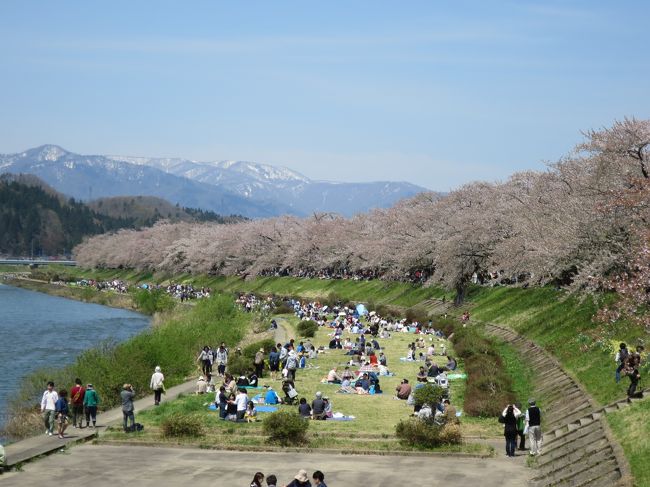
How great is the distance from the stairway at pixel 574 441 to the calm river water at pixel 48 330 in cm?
2194

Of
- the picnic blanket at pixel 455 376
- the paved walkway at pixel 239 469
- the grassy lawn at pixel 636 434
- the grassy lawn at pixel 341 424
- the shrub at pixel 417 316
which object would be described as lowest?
the paved walkway at pixel 239 469

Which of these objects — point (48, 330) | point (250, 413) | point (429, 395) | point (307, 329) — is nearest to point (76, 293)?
point (48, 330)

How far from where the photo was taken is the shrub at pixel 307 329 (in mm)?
63469

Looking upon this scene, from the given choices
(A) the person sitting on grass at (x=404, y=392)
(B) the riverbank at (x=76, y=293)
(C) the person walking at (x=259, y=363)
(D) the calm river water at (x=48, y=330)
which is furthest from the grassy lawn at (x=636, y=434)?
(B) the riverbank at (x=76, y=293)

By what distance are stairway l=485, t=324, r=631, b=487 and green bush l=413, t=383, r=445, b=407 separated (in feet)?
11.7

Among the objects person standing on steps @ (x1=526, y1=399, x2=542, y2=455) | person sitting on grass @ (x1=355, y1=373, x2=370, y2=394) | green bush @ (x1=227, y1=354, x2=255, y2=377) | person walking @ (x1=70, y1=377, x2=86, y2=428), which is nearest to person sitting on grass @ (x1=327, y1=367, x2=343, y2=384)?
person sitting on grass @ (x1=355, y1=373, x2=370, y2=394)

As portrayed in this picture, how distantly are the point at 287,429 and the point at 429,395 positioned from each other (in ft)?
18.0

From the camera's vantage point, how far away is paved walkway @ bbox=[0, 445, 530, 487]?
22938mm

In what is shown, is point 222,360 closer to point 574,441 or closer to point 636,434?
point 574,441

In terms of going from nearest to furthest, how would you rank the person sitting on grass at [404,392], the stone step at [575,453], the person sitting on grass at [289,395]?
the stone step at [575,453] < the person sitting on grass at [289,395] < the person sitting on grass at [404,392]

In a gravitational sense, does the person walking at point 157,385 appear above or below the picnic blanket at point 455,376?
above

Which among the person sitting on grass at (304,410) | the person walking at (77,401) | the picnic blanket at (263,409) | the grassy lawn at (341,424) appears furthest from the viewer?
the picnic blanket at (263,409)

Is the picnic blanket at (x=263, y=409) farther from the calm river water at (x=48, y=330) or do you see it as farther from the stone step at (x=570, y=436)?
the stone step at (x=570, y=436)

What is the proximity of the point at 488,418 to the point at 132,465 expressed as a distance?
41.3 ft
